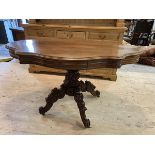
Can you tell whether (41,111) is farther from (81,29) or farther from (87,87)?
(81,29)

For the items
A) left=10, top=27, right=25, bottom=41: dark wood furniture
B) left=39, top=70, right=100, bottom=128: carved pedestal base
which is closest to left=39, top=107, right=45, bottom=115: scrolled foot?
left=39, top=70, right=100, bottom=128: carved pedestal base

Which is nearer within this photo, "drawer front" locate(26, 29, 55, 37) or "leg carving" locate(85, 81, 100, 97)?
"leg carving" locate(85, 81, 100, 97)

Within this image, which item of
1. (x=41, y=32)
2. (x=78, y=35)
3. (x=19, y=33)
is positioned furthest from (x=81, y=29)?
(x=19, y=33)

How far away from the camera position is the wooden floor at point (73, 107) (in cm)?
145

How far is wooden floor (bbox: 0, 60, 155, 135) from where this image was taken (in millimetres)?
1445

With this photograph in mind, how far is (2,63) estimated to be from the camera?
2.90 metres

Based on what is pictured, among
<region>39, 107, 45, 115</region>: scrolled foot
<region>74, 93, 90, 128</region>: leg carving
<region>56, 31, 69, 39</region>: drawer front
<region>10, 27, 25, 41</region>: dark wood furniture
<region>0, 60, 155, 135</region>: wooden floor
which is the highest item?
<region>56, 31, 69, 39</region>: drawer front

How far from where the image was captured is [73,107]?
5.69 feet

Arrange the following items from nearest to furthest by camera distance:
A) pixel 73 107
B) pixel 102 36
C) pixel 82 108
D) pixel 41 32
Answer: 1. pixel 82 108
2. pixel 73 107
3. pixel 102 36
4. pixel 41 32

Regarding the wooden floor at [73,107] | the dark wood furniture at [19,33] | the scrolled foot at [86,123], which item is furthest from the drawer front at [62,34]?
the dark wood furniture at [19,33]

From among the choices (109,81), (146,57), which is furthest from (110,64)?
(146,57)

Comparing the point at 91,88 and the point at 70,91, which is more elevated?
the point at 70,91

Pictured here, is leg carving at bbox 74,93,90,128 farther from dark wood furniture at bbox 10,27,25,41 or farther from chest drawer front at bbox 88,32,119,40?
→ dark wood furniture at bbox 10,27,25,41
